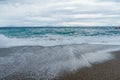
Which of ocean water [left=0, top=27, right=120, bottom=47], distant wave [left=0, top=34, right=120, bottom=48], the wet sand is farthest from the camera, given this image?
ocean water [left=0, top=27, right=120, bottom=47]

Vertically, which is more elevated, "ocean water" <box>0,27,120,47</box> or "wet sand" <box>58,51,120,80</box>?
"wet sand" <box>58,51,120,80</box>

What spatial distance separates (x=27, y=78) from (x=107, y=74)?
110 inches

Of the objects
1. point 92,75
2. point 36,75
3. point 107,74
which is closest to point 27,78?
point 36,75

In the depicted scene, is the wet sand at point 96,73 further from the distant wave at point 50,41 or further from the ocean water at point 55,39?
the ocean water at point 55,39

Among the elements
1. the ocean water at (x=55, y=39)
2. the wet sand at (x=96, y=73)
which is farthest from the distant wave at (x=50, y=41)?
the wet sand at (x=96, y=73)

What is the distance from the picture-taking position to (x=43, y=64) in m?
10.2

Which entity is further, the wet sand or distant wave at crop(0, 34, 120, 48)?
distant wave at crop(0, 34, 120, 48)

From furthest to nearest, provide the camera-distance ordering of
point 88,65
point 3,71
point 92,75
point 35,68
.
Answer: point 88,65
point 35,68
point 3,71
point 92,75

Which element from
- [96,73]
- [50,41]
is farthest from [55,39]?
A: [96,73]

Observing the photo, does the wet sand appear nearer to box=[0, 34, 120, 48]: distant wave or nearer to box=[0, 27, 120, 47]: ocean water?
box=[0, 34, 120, 48]: distant wave

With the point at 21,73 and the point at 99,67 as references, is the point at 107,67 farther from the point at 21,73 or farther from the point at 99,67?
the point at 21,73

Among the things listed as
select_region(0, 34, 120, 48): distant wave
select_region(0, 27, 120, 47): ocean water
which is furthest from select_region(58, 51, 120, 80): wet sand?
select_region(0, 27, 120, 47): ocean water

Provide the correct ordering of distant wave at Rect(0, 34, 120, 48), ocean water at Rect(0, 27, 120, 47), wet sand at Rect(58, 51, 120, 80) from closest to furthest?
wet sand at Rect(58, 51, 120, 80)
distant wave at Rect(0, 34, 120, 48)
ocean water at Rect(0, 27, 120, 47)

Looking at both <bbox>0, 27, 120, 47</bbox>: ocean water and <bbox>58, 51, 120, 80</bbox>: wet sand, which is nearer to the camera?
<bbox>58, 51, 120, 80</bbox>: wet sand
